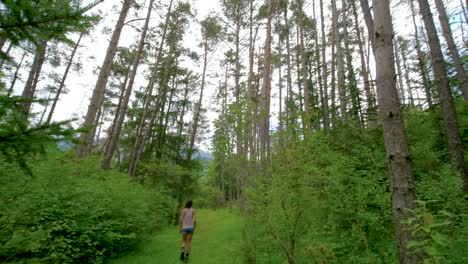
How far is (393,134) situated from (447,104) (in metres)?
4.75

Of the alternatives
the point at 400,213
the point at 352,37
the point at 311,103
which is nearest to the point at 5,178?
the point at 400,213

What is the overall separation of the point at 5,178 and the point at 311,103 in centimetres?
1625

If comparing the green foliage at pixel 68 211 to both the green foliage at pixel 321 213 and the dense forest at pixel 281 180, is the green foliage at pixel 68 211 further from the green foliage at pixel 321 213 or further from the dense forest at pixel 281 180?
the green foliage at pixel 321 213

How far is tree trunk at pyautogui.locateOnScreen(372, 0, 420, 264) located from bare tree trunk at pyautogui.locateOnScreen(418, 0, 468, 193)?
161 inches

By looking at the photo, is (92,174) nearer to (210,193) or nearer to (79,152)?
(79,152)

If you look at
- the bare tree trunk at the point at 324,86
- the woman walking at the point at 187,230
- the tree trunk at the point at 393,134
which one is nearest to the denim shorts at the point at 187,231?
the woman walking at the point at 187,230

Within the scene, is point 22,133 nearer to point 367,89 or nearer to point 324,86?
point 367,89

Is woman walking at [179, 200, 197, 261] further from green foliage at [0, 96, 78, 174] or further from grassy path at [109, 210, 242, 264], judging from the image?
green foliage at [0, 96, 78, 174]

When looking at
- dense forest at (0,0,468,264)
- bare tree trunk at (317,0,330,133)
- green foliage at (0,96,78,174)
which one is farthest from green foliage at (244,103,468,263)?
bare tree trunk at (317,0,330,133)

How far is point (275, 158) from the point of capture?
4.69 metres

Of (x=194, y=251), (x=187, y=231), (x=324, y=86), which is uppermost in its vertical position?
(x=324, y=86)

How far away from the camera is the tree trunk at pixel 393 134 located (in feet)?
8.30

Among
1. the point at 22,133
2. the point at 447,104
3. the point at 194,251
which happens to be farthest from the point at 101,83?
the point at 447,104

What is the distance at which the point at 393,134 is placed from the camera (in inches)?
109
